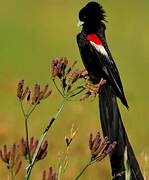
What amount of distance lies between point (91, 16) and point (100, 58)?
2.16 ft

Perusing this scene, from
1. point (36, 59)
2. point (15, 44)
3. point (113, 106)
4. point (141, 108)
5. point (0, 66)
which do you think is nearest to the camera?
point (113, 106)

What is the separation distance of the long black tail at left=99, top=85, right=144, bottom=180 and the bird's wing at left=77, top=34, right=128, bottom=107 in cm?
14

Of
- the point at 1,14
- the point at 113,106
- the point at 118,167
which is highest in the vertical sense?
the point at 1,14

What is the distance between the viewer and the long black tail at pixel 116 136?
403 centimetres

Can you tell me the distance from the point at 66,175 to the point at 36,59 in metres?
6.39

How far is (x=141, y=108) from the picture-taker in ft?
27.1

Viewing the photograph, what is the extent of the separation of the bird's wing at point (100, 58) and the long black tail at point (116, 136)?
0.44ft

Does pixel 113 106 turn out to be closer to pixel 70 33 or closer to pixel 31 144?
pixel 31 144

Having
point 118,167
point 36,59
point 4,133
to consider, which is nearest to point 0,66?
point 36,59

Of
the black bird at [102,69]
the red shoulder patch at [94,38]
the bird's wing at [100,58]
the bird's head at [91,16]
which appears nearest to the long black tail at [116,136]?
the black bird at [102,69]

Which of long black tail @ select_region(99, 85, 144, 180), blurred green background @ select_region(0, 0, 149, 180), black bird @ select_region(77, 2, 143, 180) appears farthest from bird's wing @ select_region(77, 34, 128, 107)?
blurred green background @ select_region(0, 0, 149, 180)

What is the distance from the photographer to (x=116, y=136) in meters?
4.67

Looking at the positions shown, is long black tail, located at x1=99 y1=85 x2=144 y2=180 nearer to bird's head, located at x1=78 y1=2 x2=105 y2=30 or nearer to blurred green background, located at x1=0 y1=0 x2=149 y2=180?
bird's head, located at x1=78 y1=2 x2=105 y2=30

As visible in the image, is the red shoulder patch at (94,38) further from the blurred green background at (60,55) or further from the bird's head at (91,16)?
the blurred green background at (60,55)
